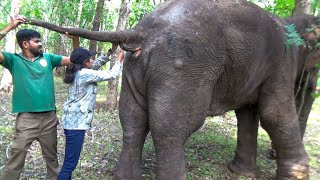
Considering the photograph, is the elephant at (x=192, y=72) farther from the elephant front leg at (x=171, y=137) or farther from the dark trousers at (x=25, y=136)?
the dark trousers at (x=25, y=136)

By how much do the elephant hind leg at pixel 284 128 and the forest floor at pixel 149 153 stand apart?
626 mm

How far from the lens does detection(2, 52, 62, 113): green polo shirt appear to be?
398cm

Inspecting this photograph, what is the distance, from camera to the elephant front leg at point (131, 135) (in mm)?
4035

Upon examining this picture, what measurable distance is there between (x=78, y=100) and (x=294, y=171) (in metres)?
2.82

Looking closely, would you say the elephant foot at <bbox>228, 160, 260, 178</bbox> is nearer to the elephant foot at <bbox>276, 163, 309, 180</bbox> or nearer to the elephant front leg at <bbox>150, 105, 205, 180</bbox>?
the elephant foot at <bbox>276, 163, 309, 180</bbox>

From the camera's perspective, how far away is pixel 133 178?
420 centimetres

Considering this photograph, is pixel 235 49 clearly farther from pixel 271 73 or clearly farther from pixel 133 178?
pixel 133 178

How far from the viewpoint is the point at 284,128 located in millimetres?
4566

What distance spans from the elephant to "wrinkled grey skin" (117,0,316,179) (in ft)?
0.03

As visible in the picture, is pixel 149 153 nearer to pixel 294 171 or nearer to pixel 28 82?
pixel 294 171

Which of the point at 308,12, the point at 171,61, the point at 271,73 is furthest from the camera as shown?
the point at 308,12

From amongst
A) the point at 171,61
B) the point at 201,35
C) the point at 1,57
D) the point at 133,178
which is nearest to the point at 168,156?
the point at 133,178

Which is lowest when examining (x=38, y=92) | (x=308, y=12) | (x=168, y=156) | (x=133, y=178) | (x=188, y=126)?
(x=133, y=178)

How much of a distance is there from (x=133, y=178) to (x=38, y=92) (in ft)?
4.68
